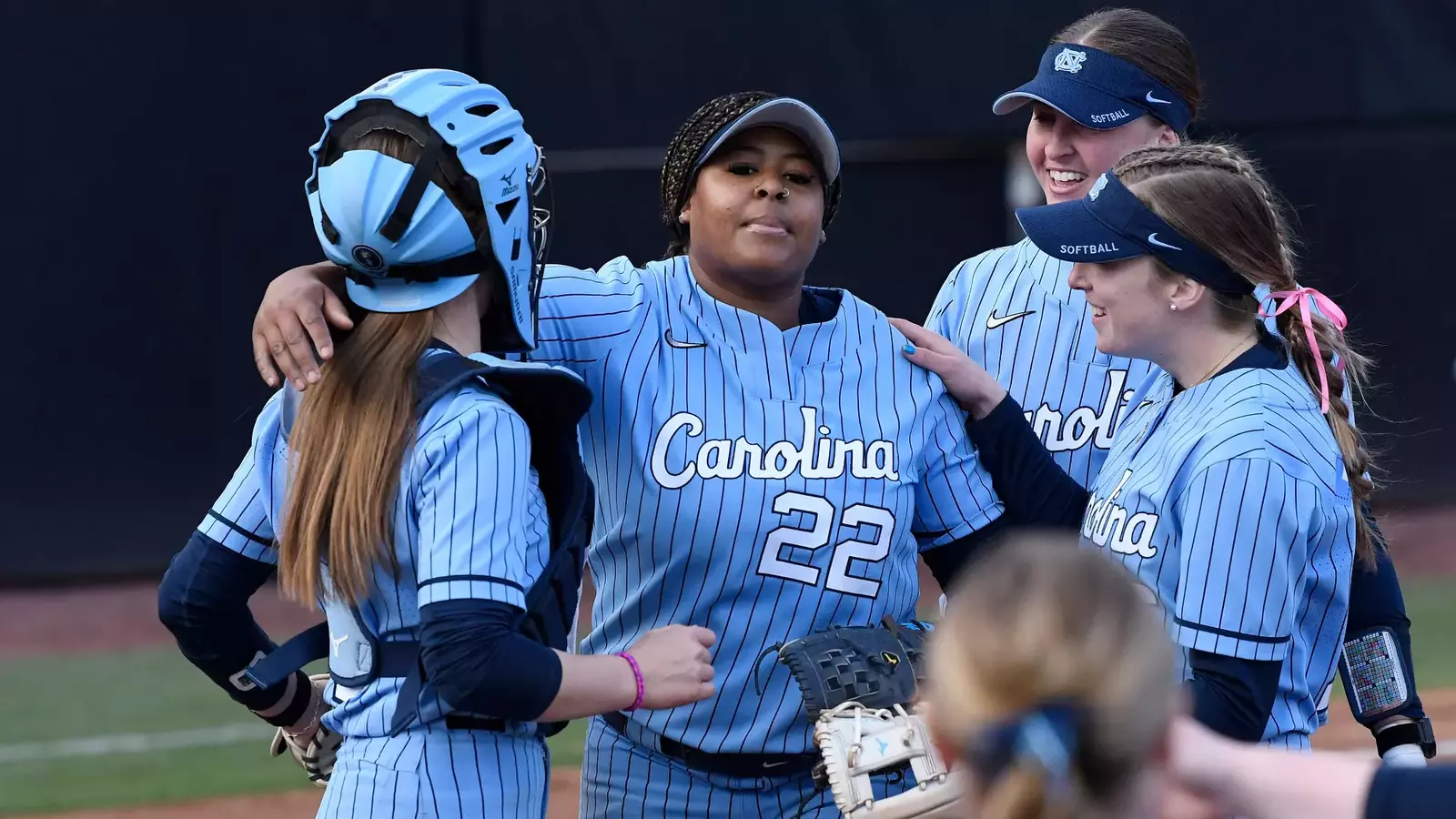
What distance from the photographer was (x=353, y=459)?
2.04 meters

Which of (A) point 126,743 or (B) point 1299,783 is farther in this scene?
(A) point 126,743

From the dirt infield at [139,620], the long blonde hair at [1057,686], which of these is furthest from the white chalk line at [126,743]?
the long blonde hair at [1057,686]

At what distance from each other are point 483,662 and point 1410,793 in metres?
1.03

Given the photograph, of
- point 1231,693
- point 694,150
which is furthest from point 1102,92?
point 1231,693

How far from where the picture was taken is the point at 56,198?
26.5ft

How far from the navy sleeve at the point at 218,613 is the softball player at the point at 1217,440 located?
1.14 m

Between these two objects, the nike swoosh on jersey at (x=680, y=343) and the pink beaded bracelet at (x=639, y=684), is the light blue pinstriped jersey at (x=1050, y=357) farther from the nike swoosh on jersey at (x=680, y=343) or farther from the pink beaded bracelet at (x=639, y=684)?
the pink beaded bracelet at (x=639, y=684)

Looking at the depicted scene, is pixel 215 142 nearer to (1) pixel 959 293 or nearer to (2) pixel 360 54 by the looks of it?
(2) pixel 360 54

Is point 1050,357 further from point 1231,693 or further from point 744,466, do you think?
point 1231,693

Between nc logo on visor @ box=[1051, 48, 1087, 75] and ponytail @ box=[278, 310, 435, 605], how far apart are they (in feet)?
5.07

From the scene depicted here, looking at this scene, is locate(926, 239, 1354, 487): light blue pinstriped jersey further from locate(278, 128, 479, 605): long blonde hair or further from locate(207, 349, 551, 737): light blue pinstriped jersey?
locate(278, 128, 479, 605): long blonde hair

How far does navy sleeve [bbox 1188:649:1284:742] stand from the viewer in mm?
2107

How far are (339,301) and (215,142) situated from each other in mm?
6416

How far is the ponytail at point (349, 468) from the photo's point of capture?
2.02m
